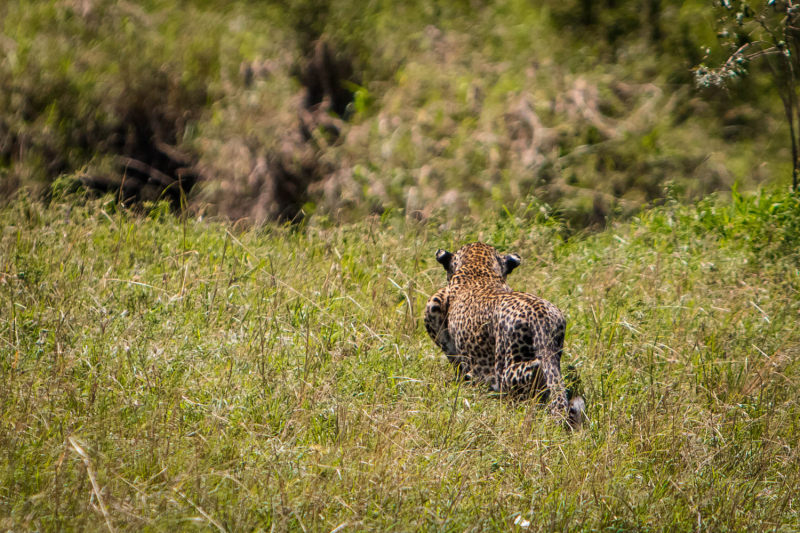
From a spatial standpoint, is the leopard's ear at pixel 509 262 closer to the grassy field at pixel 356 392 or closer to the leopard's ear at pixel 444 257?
the leopard's ear at pixel 444 257

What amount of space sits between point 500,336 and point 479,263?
3.42 feet

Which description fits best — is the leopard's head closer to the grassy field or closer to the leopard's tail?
the grassy field

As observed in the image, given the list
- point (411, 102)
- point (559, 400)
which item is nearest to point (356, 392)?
point (559, 400)

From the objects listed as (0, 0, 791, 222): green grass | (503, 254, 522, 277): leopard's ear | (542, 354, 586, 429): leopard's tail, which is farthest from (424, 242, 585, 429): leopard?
(0, 0, 791, 222): green grass

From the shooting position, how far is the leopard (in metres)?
4.27

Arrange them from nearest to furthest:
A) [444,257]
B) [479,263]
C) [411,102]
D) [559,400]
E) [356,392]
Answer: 1. [559,400]
2. [356,392]
3. [479,263]
4. [444,257]
5. [411,102]

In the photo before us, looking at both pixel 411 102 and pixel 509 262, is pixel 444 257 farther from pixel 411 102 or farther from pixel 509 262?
pixel 411 102

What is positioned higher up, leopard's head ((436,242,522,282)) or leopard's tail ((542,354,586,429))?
leopard's head ((436,242,522,282))

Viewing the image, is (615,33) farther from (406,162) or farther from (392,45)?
(406,162)

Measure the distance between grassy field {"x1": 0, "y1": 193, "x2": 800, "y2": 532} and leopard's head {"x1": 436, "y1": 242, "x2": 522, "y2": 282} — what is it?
1.48ft

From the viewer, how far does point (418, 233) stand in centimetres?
762

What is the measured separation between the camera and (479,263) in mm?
5402

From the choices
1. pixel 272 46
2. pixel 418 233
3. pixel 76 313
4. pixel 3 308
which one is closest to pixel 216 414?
pixel 76 313

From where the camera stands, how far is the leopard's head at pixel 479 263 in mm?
5336
